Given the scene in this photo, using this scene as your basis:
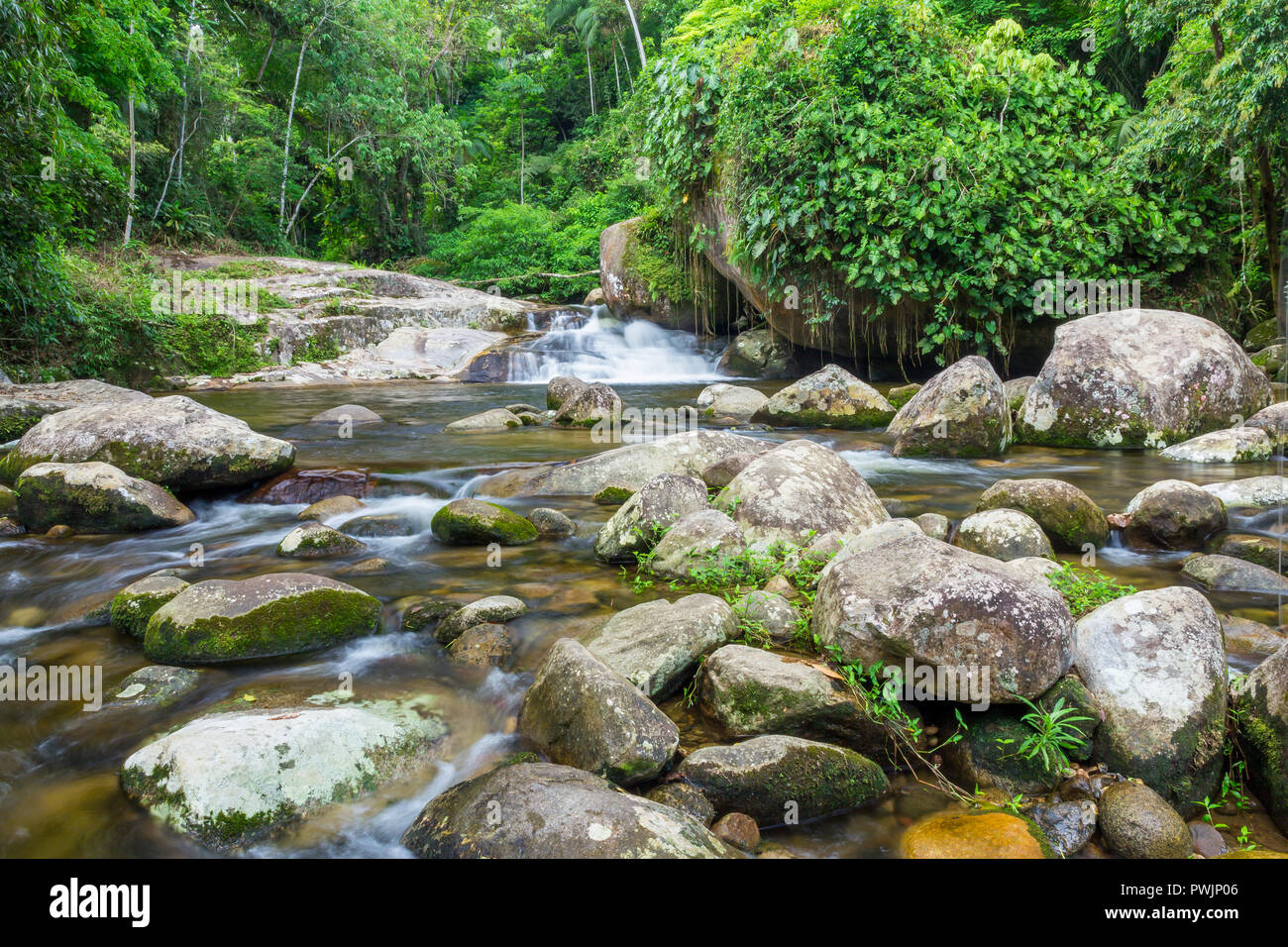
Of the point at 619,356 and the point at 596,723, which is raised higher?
the point at 619,356

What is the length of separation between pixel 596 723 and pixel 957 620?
138cm

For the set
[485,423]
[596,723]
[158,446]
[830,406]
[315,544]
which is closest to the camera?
[596,723]

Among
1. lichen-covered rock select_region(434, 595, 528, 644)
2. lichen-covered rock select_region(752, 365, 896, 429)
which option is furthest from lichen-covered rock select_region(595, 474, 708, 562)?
lichen-covered rock select_region(752, 365, 896, 429)

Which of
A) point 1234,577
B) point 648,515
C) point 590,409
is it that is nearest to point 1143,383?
point 1234,577

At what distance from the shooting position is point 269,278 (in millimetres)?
17000

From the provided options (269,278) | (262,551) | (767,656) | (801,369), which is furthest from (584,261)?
(767,656)

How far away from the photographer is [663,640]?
10.7 ft

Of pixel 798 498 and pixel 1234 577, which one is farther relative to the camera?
pixel 798 498

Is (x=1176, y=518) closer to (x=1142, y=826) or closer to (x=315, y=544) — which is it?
(x=1142, y=826)

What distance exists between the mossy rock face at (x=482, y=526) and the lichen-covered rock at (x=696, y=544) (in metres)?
1.15

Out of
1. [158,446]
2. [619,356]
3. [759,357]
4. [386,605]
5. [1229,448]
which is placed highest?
[619,356]

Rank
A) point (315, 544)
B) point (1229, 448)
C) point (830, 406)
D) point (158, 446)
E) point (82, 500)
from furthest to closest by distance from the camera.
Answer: point (830, 406) < point (1229, 448) < point (158, 446) < point (82, 500) < point (315, 544)

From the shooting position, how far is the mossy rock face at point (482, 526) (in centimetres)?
521
